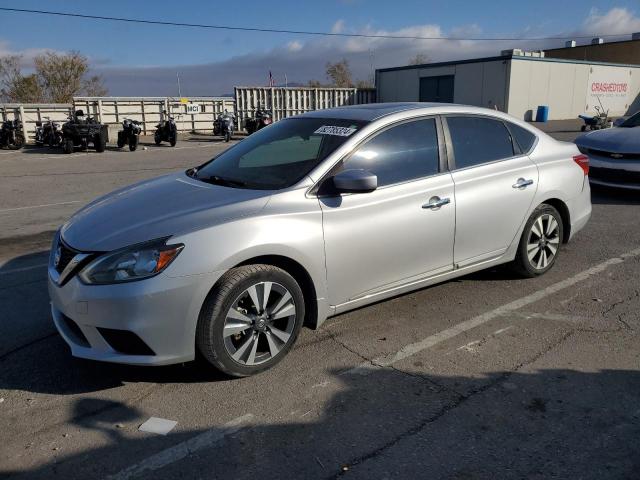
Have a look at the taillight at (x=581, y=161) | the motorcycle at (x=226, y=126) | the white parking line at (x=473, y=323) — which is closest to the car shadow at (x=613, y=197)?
the white parking line at (x=473, y=323)

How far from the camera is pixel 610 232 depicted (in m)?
6.92

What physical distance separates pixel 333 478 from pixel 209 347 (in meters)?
1.08

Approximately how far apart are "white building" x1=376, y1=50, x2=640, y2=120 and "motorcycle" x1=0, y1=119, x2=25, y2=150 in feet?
75.1

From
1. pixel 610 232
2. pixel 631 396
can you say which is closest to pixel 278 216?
→ pixel 631 396

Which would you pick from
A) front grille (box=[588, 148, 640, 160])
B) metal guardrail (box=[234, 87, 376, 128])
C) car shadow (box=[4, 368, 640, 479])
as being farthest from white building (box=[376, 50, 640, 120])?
car shadow (box=[4, 368, 640, 479])

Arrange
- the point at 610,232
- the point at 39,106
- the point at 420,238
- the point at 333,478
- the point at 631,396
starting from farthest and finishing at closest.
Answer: the point at 39,106 → the point at 610,232 → the point at 420,238 → the point at 631,396 → the point at 333,478

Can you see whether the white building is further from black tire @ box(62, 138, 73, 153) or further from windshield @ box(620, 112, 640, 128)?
black tire @ box(62, 138, 73, 153)

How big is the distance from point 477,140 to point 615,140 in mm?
5115

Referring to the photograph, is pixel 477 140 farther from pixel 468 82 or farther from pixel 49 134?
pixel 468 82

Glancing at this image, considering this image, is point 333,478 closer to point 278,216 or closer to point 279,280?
point 279,280

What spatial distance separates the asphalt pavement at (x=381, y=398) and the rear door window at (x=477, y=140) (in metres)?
1.17

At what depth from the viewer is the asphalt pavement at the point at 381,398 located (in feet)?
8.73

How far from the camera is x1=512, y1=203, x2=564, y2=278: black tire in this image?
493cm

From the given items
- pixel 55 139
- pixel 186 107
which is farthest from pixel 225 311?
pixel 186 107
